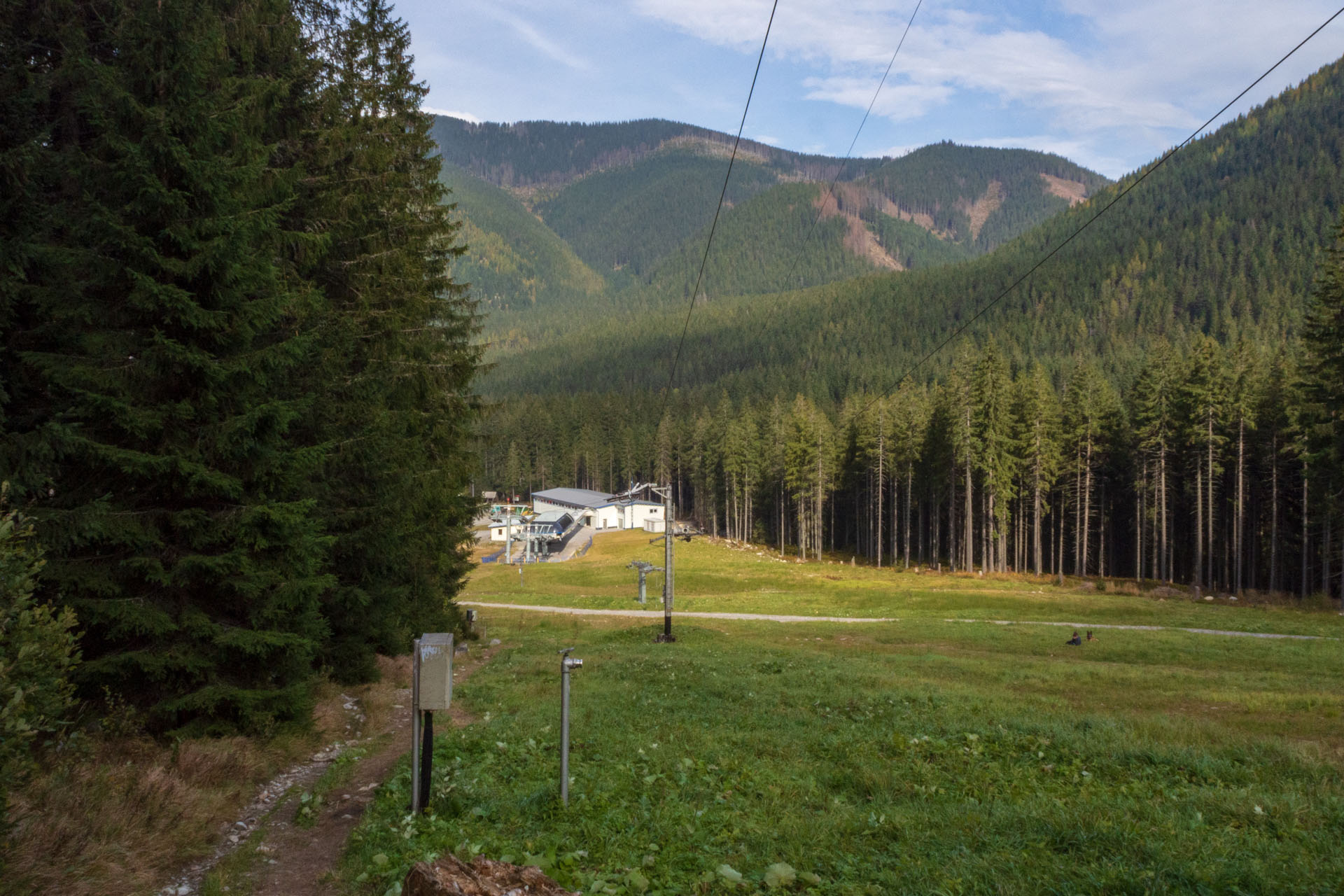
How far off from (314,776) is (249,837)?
7.87ft

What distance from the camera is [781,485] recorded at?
94.0 metres

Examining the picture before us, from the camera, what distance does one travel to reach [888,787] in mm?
8562

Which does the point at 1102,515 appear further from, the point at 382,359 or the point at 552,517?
the point at 552,517

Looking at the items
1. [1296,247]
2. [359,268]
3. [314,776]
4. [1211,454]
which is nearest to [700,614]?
[359,268]

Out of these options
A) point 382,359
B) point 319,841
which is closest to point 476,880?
point 319,841

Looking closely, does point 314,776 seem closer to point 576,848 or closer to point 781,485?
point 576,848

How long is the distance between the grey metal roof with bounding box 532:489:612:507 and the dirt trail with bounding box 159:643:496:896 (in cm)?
9572

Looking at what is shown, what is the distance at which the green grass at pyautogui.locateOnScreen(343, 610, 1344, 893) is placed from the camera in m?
5.90

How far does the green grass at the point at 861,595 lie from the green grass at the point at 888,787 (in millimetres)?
17238

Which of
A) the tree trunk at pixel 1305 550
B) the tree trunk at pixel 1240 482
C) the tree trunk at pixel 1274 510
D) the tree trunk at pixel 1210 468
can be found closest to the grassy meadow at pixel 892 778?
the tree trunk at pixel 1305 550

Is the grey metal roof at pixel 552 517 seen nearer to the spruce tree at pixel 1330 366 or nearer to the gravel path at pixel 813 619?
the gravel path at pixel 813 619

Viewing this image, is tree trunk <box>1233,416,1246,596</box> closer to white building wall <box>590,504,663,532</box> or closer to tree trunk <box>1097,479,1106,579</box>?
tree trunk <box>1097,479,1106,579</box>

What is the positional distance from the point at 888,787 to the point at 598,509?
100266mm

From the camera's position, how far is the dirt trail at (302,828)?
646 cm
